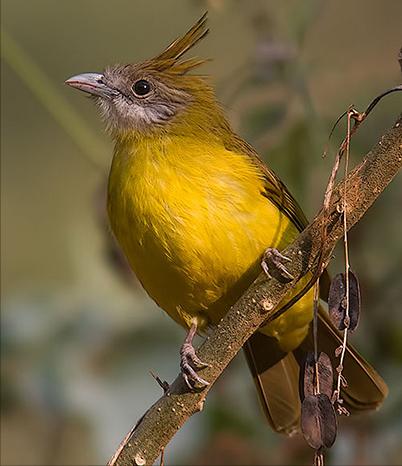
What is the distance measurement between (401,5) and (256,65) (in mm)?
3371

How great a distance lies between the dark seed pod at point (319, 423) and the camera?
3.08 m

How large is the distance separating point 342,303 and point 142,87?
1.67 meters

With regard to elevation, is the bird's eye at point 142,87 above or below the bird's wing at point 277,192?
above

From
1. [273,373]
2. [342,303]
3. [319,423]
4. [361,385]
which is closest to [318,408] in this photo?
[319,423]

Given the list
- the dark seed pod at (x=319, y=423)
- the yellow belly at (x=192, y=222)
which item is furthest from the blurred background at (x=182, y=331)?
the dark seed pod at (x=319, y=423)

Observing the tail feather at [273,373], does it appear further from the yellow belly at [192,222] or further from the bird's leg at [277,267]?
the bird's leg at [277,267]

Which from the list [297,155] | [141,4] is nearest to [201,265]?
[297,155]

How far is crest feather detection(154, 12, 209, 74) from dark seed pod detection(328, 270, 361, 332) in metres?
1.39

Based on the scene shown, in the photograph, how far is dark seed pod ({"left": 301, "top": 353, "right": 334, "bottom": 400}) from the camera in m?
3.21

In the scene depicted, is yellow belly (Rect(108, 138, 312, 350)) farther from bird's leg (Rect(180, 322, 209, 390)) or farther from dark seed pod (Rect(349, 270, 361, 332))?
dark seed pod (Rect(349, 270, 361, 332))

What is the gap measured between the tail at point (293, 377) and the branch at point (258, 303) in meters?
0.80

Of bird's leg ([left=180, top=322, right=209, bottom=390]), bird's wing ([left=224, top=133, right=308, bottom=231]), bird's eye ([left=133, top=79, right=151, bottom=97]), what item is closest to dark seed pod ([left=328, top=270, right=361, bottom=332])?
bird's leg ([left=180, top=322, right=209, bottom=390])

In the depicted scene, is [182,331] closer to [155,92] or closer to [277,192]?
[277,192]

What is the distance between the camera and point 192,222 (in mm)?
3992
